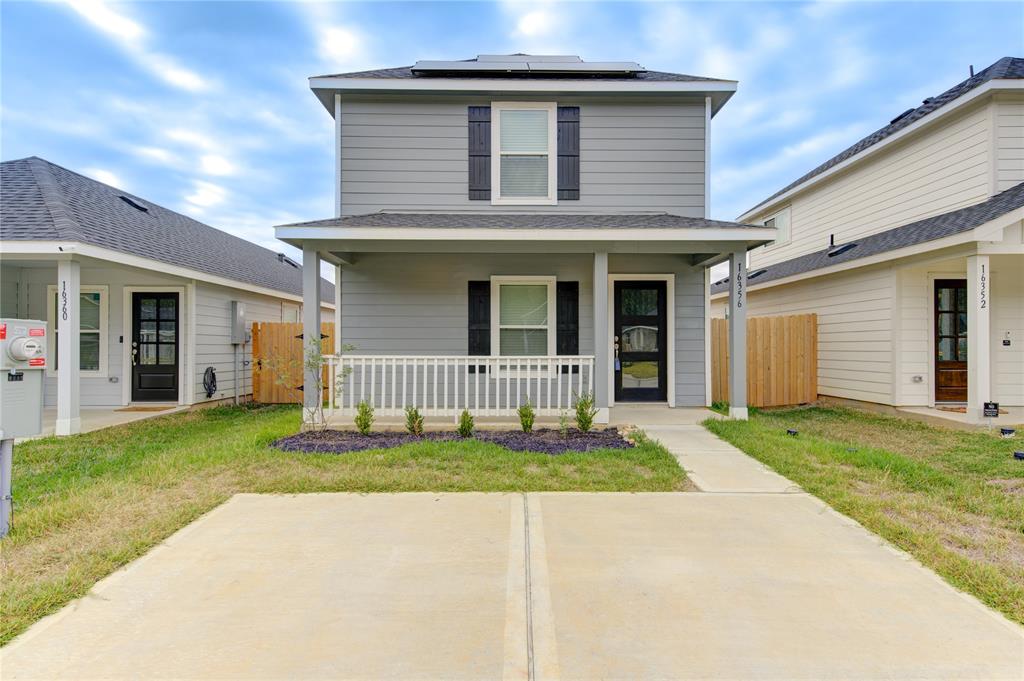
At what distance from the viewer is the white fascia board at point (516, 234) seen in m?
6.69

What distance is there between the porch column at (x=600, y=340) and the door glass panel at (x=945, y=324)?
248 inches

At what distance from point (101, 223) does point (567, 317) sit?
7765 millimetres

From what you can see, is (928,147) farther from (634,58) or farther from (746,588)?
(746,588)

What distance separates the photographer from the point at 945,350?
28.5ft

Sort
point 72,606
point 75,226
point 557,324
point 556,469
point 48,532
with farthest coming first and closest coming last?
point 557,324
point 75,226
point 556,469
point 48,532
point 72,606

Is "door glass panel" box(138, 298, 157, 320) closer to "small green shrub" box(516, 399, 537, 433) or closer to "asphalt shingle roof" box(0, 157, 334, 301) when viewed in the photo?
"asphalt shingle roof" box(0, 157, 334, 301)

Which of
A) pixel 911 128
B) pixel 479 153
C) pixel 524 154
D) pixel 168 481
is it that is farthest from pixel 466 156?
pixel 911 128

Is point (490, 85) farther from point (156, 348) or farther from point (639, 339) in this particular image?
point (156, 348)

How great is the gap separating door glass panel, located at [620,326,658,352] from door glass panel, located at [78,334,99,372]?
9.68 meters

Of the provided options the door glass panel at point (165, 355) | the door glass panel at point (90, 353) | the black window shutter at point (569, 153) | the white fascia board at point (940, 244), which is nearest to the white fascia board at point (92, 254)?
the door glass panel at point (165, 355)

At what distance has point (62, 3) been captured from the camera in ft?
27.4

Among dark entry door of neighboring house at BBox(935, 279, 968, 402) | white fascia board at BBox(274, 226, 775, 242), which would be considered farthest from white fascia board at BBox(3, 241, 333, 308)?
dark entry door of neighboring house at BBox(935, 279, 968, 402)

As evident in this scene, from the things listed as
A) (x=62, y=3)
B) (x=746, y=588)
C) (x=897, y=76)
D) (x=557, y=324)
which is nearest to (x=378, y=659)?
(x=746, y=588)

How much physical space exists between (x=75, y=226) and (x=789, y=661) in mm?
9558
